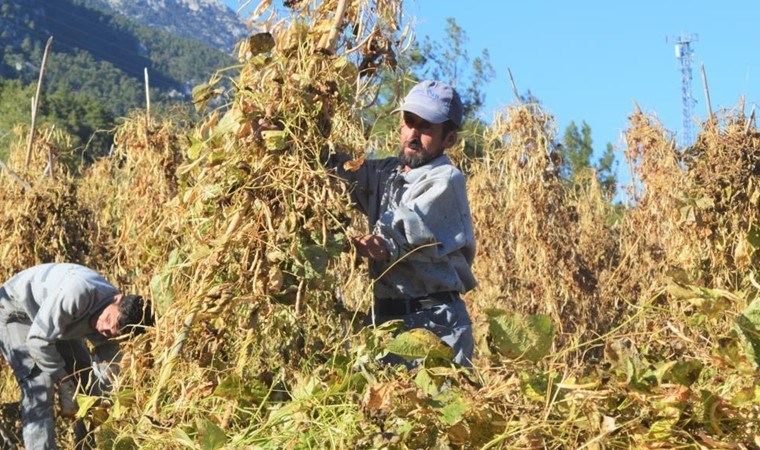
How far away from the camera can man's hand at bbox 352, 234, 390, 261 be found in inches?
122

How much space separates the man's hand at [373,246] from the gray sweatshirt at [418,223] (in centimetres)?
2

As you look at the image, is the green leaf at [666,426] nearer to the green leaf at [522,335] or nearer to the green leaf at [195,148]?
the green leaf at [522,335]

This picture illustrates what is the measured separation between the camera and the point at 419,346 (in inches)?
96.2

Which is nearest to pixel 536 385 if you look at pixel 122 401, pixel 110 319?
pixel 122 401

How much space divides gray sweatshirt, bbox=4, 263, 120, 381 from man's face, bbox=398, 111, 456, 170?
2.12 meters

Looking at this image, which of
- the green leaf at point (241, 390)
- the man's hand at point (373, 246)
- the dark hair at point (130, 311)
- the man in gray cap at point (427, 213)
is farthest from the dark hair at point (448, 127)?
the dark hair at point (130, 311)

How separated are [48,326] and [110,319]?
1.26 feet

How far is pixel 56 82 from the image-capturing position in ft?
284

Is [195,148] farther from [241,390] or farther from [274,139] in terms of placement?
[241,390]

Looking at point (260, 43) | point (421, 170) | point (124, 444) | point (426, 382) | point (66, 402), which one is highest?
point (260, 43)

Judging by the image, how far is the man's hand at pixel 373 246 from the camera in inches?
122

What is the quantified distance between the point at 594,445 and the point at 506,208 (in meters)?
6.33

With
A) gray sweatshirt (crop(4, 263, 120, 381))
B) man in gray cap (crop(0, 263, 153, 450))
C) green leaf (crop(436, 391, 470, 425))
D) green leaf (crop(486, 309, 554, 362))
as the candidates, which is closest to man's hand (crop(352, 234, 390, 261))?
green leaf (crop(486, 309, 554, 362))

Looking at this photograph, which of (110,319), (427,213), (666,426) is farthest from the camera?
(110,319)
